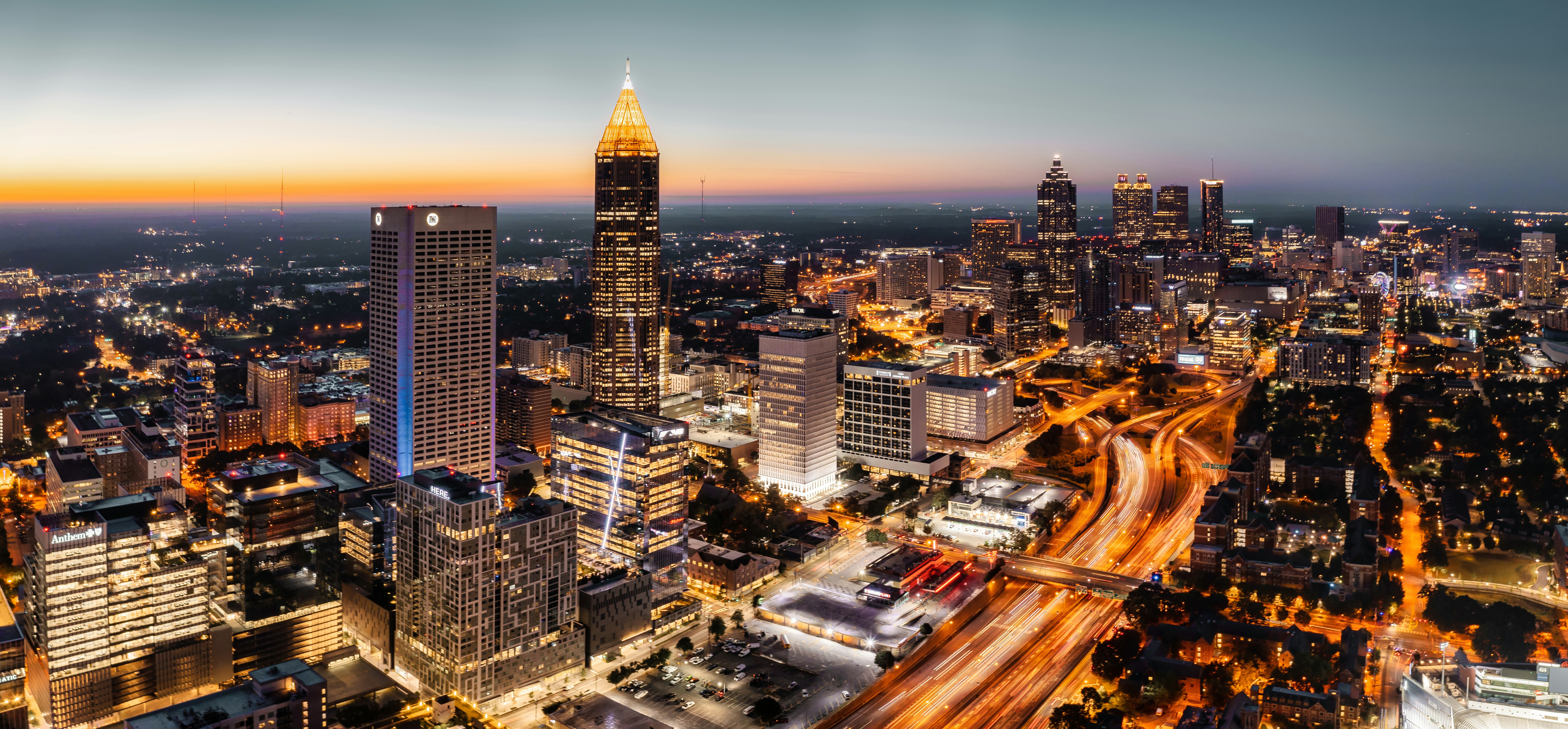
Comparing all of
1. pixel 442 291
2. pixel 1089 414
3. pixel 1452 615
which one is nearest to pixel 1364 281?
pixel 1089 414

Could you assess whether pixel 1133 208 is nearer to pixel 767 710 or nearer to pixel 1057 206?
pixel 1057 206

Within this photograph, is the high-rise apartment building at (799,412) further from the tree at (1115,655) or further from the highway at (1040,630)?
the tree at (1115,655)

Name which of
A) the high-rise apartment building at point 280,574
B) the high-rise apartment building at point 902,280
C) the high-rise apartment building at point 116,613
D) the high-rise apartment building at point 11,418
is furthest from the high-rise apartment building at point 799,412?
the high-rise apartment building at point 902,280

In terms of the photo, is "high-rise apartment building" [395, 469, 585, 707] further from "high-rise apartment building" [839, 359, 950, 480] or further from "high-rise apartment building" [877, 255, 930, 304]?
"high-rise apartment building" [877, 255, 930, 304]

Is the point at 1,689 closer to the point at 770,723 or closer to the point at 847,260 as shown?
the point at 770,723

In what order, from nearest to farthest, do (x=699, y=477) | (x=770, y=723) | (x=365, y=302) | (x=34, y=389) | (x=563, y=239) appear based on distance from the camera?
(x=770, y=723) < (x=699, y=477) < (x=34, y=389) < (x=365, y=302) < (x=563, y=239)

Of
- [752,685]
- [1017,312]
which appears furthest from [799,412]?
[1017,312]
